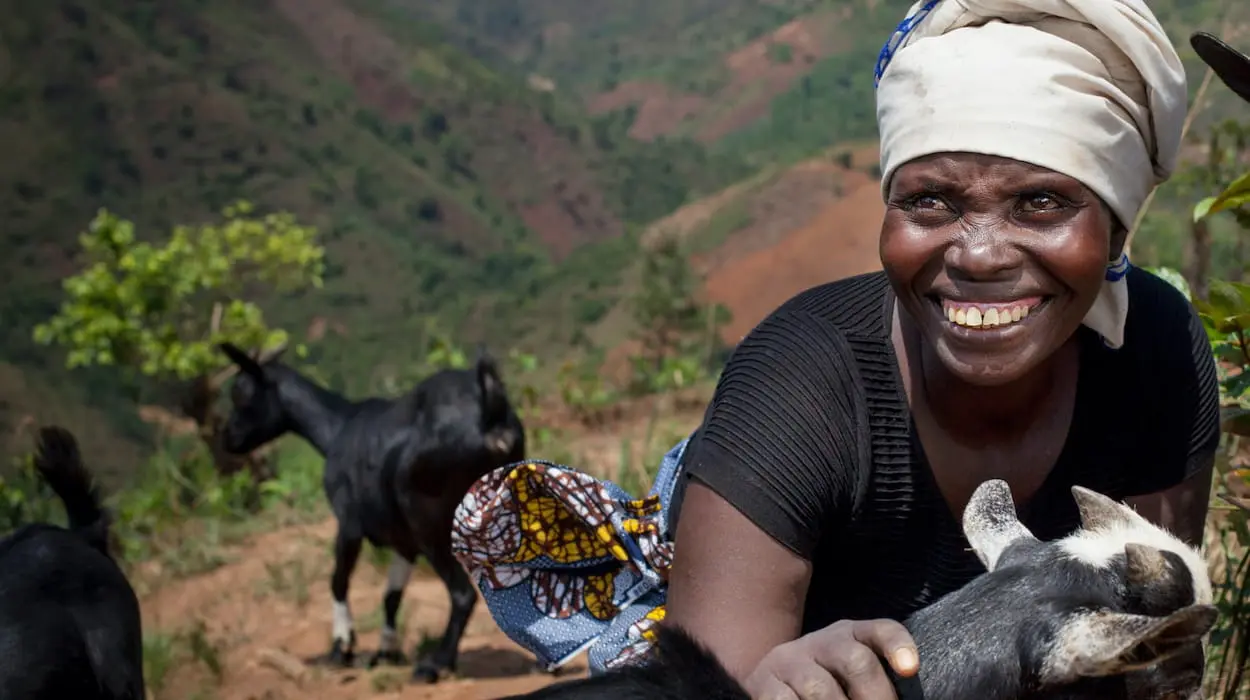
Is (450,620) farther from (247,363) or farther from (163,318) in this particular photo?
(163,318)

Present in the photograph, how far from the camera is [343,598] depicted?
6.19 metres

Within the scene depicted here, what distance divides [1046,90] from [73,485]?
363 centimetres

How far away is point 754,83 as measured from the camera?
186ft

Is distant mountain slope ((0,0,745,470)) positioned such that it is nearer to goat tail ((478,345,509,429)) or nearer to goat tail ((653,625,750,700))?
goat tail ((478,345,509,429))

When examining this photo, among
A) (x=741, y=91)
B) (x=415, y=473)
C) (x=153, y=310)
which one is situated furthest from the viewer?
(x=741, y=91)

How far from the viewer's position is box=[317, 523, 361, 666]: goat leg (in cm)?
614

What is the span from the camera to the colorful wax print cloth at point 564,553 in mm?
2514

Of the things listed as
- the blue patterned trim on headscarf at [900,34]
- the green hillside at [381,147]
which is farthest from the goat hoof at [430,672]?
the green hillside at [381,147]

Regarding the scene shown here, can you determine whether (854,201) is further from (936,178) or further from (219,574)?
(936,178)

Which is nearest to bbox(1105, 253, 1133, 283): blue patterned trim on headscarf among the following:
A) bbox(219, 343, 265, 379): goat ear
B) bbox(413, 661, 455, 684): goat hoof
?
bbox(413, 661, 455, 684): goat hoof

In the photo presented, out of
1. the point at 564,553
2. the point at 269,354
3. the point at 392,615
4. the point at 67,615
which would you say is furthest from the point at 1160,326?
the point at 269,354

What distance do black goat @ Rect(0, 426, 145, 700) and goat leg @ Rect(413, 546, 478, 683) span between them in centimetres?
166

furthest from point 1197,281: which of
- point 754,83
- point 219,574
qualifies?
point 754,83

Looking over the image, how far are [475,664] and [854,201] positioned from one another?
1019 inches
